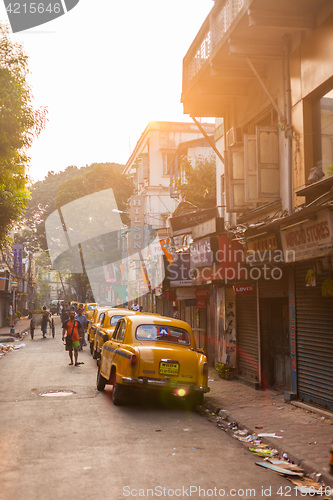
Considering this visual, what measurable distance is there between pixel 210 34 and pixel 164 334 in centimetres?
741

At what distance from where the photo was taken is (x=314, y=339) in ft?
35.6

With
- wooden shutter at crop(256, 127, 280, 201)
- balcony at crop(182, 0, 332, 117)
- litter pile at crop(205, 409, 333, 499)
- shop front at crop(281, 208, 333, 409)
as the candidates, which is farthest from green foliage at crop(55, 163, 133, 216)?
litter pile at crop(205, 409, 333, 499)

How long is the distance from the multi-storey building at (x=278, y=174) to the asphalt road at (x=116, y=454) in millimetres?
3049

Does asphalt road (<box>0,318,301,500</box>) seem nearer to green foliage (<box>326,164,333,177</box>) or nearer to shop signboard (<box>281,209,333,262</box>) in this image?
shop signboard (<box>281,209,333,262</box>)

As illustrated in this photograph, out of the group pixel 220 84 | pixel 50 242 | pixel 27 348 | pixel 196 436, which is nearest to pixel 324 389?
pixel 196 436

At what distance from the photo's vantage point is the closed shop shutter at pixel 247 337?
1423cm

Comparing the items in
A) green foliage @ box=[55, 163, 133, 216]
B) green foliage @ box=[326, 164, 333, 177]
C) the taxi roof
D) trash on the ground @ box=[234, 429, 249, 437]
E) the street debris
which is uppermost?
green foliage @ box=[55, 163, 133, 216]

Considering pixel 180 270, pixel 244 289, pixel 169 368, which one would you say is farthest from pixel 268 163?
pixel 180 270

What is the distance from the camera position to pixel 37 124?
1820 cm

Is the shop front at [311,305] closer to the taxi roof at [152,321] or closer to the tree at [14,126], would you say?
the taxi roof at [152,321]

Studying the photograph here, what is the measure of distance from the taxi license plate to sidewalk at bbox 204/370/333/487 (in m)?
1.10

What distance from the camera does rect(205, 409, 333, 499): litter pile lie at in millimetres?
6113

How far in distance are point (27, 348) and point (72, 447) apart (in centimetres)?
2063

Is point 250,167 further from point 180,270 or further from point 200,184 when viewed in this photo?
point 200,184
